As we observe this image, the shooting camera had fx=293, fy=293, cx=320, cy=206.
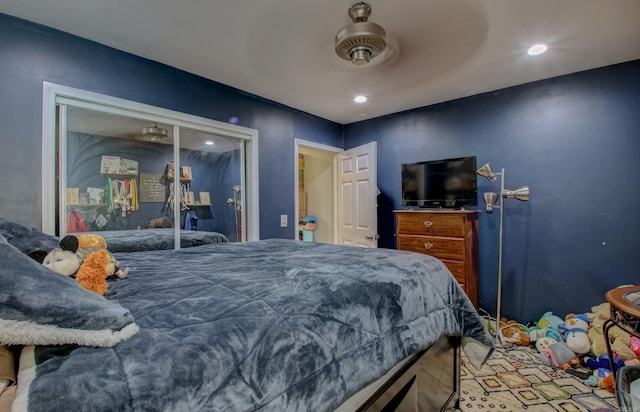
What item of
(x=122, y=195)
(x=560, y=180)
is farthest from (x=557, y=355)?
(x=122, y=195)

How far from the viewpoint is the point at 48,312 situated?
1.76 feet

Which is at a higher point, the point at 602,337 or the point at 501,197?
the point at 501,197

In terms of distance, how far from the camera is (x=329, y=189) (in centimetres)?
451

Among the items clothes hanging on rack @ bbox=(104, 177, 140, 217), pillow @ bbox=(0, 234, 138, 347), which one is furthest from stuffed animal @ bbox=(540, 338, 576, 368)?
clothes hanging on rack @ bbox=(104, 177, 140, 217)

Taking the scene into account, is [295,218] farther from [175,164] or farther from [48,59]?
[48,59]

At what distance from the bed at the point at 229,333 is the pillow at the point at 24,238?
16 millimetres

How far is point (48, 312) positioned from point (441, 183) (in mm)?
3321

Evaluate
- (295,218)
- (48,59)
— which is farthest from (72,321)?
(295,218)

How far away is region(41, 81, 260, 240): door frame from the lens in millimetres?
1909

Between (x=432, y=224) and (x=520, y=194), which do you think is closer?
(x=520, y=194)

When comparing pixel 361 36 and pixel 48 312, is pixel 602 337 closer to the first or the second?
pixel 361 36

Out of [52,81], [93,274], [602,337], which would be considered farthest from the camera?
[602,337]

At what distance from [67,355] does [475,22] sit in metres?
2.48

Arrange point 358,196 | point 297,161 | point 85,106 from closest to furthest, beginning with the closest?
point 85,106
point 297,161
point 358,196
